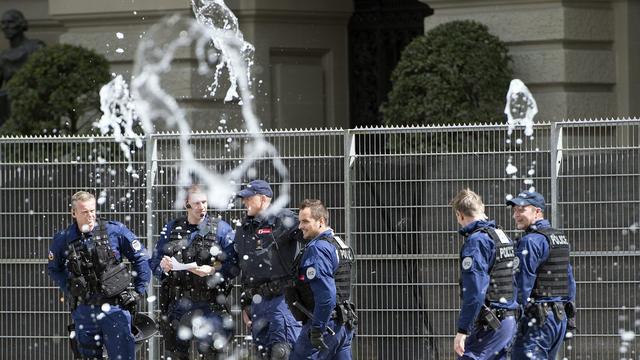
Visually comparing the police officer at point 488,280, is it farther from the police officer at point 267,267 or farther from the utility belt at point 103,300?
the utility belt at point 103,300

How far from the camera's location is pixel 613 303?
593 inches

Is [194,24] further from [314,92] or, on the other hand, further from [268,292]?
[268,292]

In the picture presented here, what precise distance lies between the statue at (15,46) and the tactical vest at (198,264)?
25.8 ft

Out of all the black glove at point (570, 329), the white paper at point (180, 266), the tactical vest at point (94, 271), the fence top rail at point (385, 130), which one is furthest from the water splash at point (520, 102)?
the tactical vest at point (94, 271)

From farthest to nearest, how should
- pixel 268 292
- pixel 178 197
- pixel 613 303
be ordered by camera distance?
pixel 178 197
pixel 613 303
pixel 268 292

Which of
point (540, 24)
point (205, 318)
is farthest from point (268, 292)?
point (540, 24)

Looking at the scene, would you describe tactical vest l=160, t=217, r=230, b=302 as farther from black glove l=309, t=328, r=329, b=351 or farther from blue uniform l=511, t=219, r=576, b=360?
blue uniform l=511, t=219, r=576, b=360

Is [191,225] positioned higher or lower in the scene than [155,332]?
higher

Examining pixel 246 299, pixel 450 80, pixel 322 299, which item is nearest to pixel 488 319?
pixel 322 299

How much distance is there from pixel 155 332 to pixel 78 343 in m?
0.68

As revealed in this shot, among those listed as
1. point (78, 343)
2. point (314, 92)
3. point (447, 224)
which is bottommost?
point (78, 343)

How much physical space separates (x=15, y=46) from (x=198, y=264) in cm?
869

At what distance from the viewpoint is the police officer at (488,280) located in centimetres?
1216

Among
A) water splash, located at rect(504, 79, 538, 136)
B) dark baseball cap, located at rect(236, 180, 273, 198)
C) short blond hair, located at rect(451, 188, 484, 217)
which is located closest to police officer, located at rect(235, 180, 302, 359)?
dark baseball cap, located at rect(236, 180, 273, 198)
